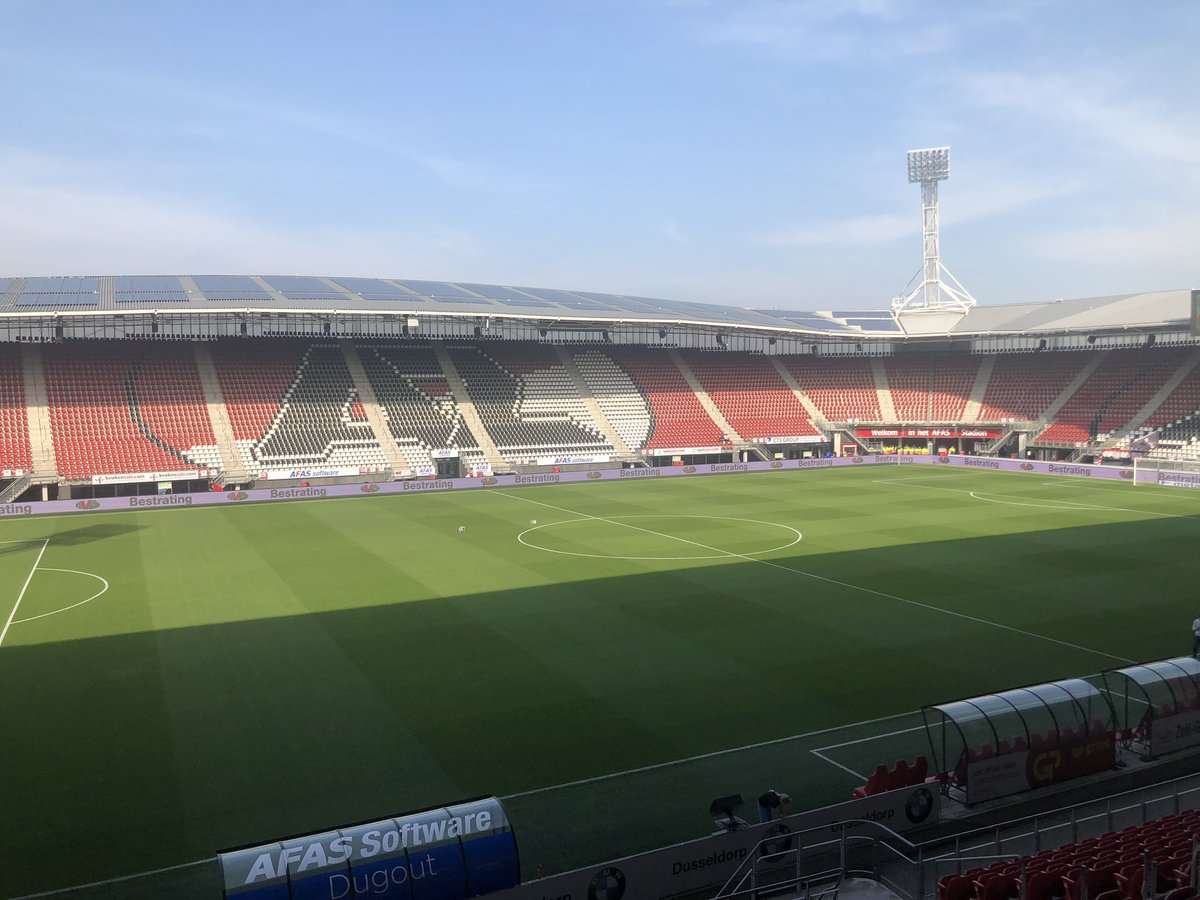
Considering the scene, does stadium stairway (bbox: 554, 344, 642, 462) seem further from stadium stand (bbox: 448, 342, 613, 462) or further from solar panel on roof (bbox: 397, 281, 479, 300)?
solar panel on roof (bbox: 397, 281, 479, 300)

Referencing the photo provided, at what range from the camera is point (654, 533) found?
3850 centimetres

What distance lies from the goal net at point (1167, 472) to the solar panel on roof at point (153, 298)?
60.6 m

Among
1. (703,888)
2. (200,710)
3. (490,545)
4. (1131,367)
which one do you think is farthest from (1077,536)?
(1131,367)

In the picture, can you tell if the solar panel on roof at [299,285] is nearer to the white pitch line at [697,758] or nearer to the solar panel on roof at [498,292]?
the solar panel on roof at [498,292]

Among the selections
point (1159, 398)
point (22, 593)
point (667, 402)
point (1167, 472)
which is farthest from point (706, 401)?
point (22, 593)

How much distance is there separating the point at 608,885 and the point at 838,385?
7433 centimetres

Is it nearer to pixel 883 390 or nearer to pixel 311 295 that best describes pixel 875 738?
pixel 311 295

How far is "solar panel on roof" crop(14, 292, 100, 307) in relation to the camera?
172 feet

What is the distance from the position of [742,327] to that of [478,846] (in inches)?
2462

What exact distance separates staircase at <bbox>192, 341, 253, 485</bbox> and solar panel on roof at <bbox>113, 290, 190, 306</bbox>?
6.10 meters

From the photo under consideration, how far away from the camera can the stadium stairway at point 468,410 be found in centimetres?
6328

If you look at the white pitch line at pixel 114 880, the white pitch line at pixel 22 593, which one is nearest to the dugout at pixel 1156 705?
the white pitch line at pixel 114 880

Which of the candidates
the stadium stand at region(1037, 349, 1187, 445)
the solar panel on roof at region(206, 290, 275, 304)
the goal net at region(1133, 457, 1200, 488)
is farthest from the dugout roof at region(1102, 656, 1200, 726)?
the stadium stand at region(1037, 349, 1187, 445)

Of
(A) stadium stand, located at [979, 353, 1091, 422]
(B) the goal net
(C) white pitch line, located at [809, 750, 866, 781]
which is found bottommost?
(B) the goal net
